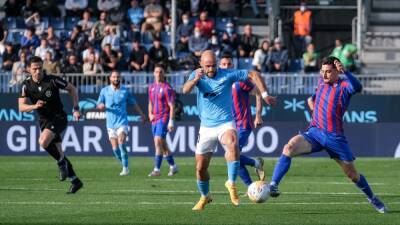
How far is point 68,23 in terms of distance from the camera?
37312 millimetres

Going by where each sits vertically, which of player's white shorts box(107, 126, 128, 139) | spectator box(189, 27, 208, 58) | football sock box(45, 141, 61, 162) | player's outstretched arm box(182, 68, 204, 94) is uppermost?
spectator box(189, 27, 208, 58)

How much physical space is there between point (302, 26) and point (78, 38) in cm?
719

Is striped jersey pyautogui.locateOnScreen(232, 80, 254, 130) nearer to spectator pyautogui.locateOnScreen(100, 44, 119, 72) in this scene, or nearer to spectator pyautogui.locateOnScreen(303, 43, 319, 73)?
spectator pyautogui.locateOnScreen(100, 44, 119, 72)

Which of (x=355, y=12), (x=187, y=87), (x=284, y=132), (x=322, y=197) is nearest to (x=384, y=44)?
(x=355, y=12)

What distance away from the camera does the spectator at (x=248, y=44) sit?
35188 mm

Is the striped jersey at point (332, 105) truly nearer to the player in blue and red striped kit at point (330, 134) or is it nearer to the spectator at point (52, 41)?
the player in blue and red striped kit at point (330, 134)

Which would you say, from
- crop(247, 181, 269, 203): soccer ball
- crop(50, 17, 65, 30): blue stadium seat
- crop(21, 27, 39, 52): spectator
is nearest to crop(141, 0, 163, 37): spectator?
crop(50, 17, 65, 30): blue stadium seat

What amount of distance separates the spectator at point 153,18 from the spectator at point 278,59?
418 centimetres

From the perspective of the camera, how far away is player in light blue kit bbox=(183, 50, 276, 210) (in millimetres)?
15641

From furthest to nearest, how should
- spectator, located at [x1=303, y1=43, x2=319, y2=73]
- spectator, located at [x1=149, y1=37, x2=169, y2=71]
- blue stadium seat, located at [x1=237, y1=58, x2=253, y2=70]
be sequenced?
blue stadium seat, located at [x1=237, y1=58, x2=253, y2=70], spectator, located at [x1=303, y1=43, x2=319, y2=73], spectator, located at [x1=149, y1=37, x2=169, y2=71]

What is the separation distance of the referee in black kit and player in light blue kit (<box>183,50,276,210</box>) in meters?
3.49

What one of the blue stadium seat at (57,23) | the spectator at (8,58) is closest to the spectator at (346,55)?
the blue stadium seat at (57,23)

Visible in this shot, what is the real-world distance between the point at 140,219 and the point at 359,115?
18922 mm

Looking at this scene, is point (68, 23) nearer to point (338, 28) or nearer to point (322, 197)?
point (338, 28)
